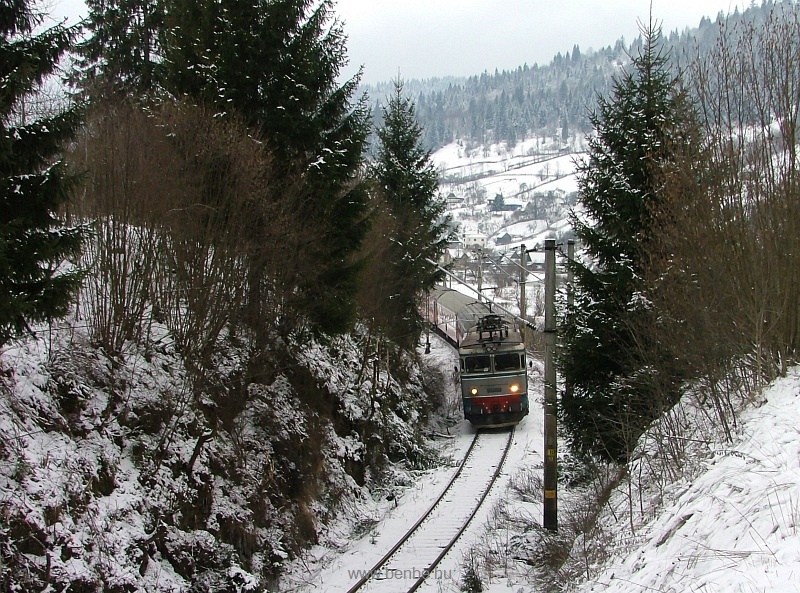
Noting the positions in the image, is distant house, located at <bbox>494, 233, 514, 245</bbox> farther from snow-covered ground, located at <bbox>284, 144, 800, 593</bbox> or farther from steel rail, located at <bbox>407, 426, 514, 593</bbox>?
snow-covered ground, located at <bbox>284, 144, 800, 593</bbox>

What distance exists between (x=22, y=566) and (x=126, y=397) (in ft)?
12.7

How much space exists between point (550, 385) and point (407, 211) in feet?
45.5

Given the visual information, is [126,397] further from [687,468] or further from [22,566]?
[687,468]

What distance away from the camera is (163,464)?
11.2 meters

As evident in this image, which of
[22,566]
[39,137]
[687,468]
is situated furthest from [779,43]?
[22,566]

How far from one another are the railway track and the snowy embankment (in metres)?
4.51

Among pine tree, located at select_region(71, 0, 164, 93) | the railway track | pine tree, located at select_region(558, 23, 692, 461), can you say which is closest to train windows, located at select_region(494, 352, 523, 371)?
the railway track

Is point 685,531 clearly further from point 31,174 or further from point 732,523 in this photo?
point 31,174

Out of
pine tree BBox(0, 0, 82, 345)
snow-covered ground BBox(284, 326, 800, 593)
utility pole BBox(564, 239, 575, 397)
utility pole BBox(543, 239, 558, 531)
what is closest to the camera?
snow-covered ground BBox(284, 326, 800, 593)

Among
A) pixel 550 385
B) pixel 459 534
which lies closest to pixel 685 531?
pixel 550 385

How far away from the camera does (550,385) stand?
44.4ft

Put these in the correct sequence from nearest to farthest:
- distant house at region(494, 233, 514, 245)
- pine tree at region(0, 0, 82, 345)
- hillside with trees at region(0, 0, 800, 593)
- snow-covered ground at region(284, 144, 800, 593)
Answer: snow-covered ground at region(284, 144, 800, 593) < pine tree at region(0, 0, 82, 345) < hillside with trees at region(0, 0, 800, 593) < distant house at region(494, 233, 514, 245)

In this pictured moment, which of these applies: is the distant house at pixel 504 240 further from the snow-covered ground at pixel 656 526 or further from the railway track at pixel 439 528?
the snow-covered ground at pixel 656 526

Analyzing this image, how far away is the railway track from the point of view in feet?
39.9
